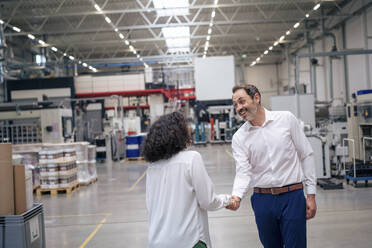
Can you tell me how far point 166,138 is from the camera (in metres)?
2.29

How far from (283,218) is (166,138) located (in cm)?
104

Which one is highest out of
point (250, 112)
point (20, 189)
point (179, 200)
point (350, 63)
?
point (350, 63)

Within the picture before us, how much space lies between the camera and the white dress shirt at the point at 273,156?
9.05 feet

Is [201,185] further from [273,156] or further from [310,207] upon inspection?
[310,207]

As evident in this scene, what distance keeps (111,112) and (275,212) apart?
954 inches

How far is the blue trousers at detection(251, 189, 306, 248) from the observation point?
2662 millimetres

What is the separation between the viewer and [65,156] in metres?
9.84

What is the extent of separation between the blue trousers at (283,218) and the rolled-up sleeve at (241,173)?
0.14m

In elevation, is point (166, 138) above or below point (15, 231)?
above

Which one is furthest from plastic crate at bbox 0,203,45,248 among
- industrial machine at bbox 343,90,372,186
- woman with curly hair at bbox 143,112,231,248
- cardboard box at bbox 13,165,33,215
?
industrial machine at bbox 343,90,372,186

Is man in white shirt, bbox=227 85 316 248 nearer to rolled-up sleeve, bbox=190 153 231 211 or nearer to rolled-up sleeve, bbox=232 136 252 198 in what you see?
rolled-up sleeve, bbox=232 136 252 198

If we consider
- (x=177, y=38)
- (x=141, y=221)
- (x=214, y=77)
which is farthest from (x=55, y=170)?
(x=177, y=38)

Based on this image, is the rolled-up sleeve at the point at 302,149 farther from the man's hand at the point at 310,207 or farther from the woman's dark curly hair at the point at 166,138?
the woman's dark curly hair at the point at 166,138

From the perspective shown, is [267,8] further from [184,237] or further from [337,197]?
[184,237]
